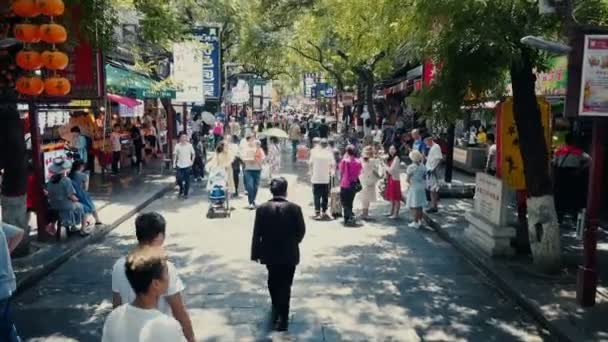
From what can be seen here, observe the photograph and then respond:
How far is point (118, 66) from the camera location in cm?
2183

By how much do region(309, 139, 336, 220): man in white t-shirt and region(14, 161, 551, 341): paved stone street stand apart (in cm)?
152

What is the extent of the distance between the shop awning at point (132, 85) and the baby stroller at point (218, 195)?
19.2 ft

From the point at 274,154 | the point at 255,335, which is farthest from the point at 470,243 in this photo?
the point at 274,154

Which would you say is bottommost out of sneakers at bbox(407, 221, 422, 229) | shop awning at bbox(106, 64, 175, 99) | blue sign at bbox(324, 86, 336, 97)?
sneakers at bbox(407, 221, 422, 229)

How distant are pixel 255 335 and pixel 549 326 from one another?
129 inches

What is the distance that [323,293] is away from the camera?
877 centimetres

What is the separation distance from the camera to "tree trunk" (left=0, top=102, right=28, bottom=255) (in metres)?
9.97

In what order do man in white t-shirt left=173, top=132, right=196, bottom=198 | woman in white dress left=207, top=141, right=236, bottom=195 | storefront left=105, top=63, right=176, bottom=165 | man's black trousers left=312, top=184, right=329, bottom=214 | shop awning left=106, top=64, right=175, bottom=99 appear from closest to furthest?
1. man's black trousers left=312, top=184, right=329, bottom=214
2. woman in white dress left=207, top=141, right=236, bottom=195
3. man in white t-shirt left=173, top=132, right=196, bottom=198
4. shop awning left=106, top=64, right=175, bottom=99
5. storefront left=105, top=63, right=176, bottom=165

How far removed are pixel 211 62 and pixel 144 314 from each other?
21392 mm

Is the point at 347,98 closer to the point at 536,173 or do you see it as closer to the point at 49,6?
the point at 536,173

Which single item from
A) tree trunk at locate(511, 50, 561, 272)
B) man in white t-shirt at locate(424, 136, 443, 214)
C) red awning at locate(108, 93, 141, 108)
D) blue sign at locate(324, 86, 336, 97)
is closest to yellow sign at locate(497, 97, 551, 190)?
tree trunk at locate(511, 50, 561, 272)

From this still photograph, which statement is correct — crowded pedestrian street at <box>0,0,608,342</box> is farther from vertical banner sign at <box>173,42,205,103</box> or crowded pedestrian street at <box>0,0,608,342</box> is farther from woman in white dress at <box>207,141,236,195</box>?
vertical banner sign at <box>173,42,205,103</box>

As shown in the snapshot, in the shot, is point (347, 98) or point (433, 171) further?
point (347, 98)

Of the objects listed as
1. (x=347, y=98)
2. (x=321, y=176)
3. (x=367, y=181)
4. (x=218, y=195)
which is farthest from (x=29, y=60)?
(x=347, y=98)
